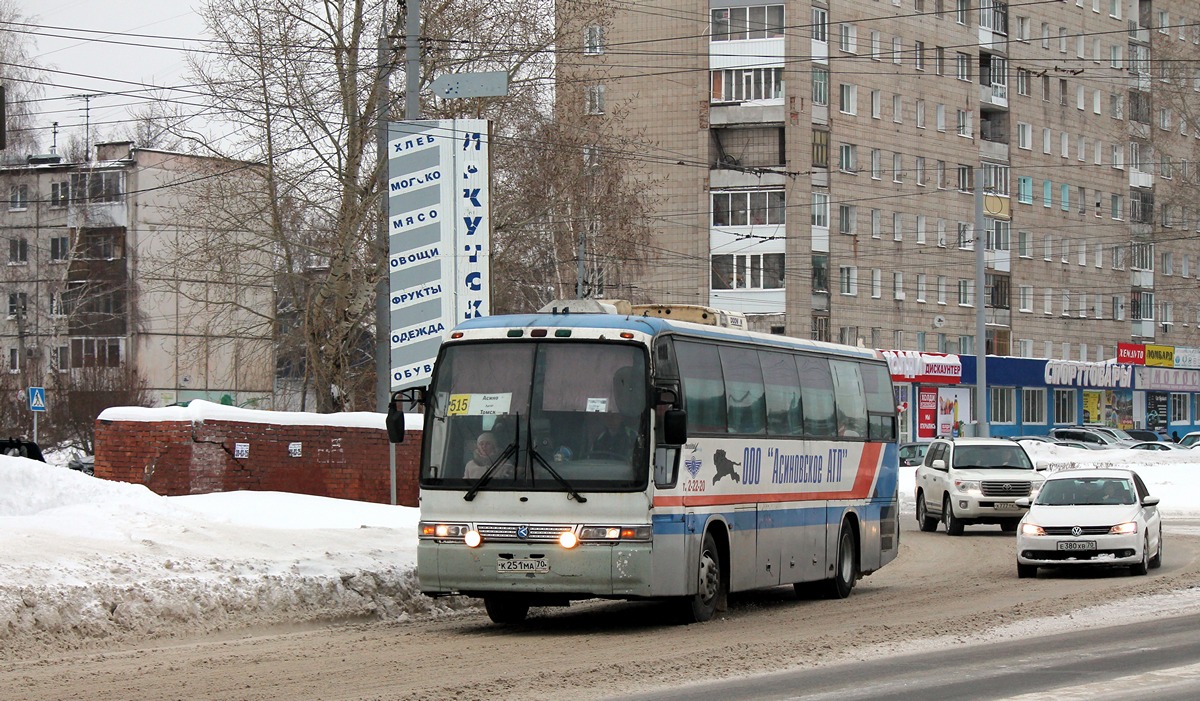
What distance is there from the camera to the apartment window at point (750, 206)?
225 feet

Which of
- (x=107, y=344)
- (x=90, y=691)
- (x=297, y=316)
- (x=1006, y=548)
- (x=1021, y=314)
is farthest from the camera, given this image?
(x=1021, y=314)

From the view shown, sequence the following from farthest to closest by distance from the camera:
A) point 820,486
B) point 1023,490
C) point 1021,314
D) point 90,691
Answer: point 1021,314, point 1023,490, point 820,486, point 90,691

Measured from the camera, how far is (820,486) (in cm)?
1872

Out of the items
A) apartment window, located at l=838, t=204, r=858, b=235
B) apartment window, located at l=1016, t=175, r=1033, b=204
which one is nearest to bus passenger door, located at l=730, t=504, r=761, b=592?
apartment window, located at l=838, t=204, r=858, b=235

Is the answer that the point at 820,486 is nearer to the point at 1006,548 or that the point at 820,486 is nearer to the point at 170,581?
the point at 170,581

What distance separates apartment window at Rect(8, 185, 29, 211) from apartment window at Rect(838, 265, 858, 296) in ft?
110

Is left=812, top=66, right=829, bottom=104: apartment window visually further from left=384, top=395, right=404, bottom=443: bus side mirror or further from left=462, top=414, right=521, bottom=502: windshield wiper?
left=462, top=414, right=521, bottom=502: windshield wiper

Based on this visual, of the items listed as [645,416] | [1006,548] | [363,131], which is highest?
[363,131]

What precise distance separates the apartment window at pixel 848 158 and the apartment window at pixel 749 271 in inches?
221

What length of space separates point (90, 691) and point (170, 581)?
4.07m

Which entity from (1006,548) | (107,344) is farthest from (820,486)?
(107,344)

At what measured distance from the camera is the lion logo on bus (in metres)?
16.0

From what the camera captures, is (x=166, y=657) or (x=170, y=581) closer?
(x=166, y=657)

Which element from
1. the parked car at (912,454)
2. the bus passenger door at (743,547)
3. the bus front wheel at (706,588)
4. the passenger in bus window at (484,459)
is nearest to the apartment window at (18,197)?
the parked car at (912,454)
